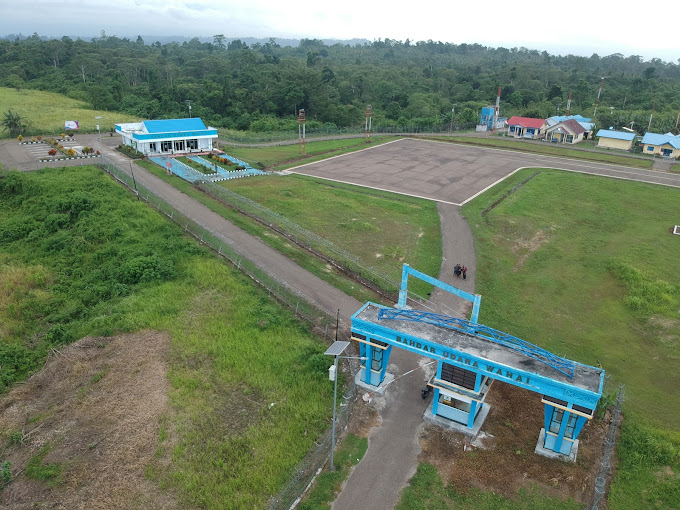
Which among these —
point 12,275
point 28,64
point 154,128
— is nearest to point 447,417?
point 12,275

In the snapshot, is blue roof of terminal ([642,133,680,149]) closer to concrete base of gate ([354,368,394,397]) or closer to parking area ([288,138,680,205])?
parking area ([288,138,680,205])

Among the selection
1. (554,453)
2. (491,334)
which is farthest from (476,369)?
(554,453)

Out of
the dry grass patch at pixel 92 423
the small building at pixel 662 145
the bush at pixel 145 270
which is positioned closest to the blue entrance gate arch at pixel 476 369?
the dry grass patch at pixel 92 423

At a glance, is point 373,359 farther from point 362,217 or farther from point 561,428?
point 362,217

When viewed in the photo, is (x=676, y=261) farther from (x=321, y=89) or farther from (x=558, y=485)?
(x=321, y=89)

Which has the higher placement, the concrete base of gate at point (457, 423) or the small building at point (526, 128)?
the small building at point (526, 128)

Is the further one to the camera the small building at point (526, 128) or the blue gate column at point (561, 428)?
the small building at point (526, 128)

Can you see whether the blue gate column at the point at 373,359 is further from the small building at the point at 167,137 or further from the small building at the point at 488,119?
the small building at the point at 488,119
